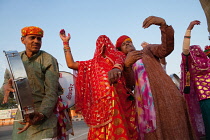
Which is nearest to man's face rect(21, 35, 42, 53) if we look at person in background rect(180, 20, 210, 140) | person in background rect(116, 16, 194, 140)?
person in background rect(116, 16, 194, 140)

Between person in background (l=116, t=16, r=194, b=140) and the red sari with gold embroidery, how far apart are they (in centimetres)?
18

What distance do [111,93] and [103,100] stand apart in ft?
0.48

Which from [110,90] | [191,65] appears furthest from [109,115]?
[191,65]

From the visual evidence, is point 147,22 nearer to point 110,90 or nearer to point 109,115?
point 110,90

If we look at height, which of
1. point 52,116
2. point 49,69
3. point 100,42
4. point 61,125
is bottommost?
point 61,125

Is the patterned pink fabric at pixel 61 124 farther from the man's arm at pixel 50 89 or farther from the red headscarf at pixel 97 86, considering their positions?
the man's arm at pixel 50 89

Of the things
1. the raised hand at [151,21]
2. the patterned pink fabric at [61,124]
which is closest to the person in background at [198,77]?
the raised hand at [151,21]

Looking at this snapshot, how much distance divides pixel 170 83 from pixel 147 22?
1.05 m

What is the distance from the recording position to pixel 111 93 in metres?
3.44

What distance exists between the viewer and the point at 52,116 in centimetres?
310

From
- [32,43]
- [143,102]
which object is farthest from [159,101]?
[32,43]

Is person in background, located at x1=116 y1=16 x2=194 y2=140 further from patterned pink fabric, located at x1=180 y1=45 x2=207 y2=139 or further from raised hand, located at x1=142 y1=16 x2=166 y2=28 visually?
patterned pink fabric, located at x1=180 y1=45 x2=207 y2=139

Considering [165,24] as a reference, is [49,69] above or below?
below

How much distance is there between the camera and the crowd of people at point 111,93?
306 cm
